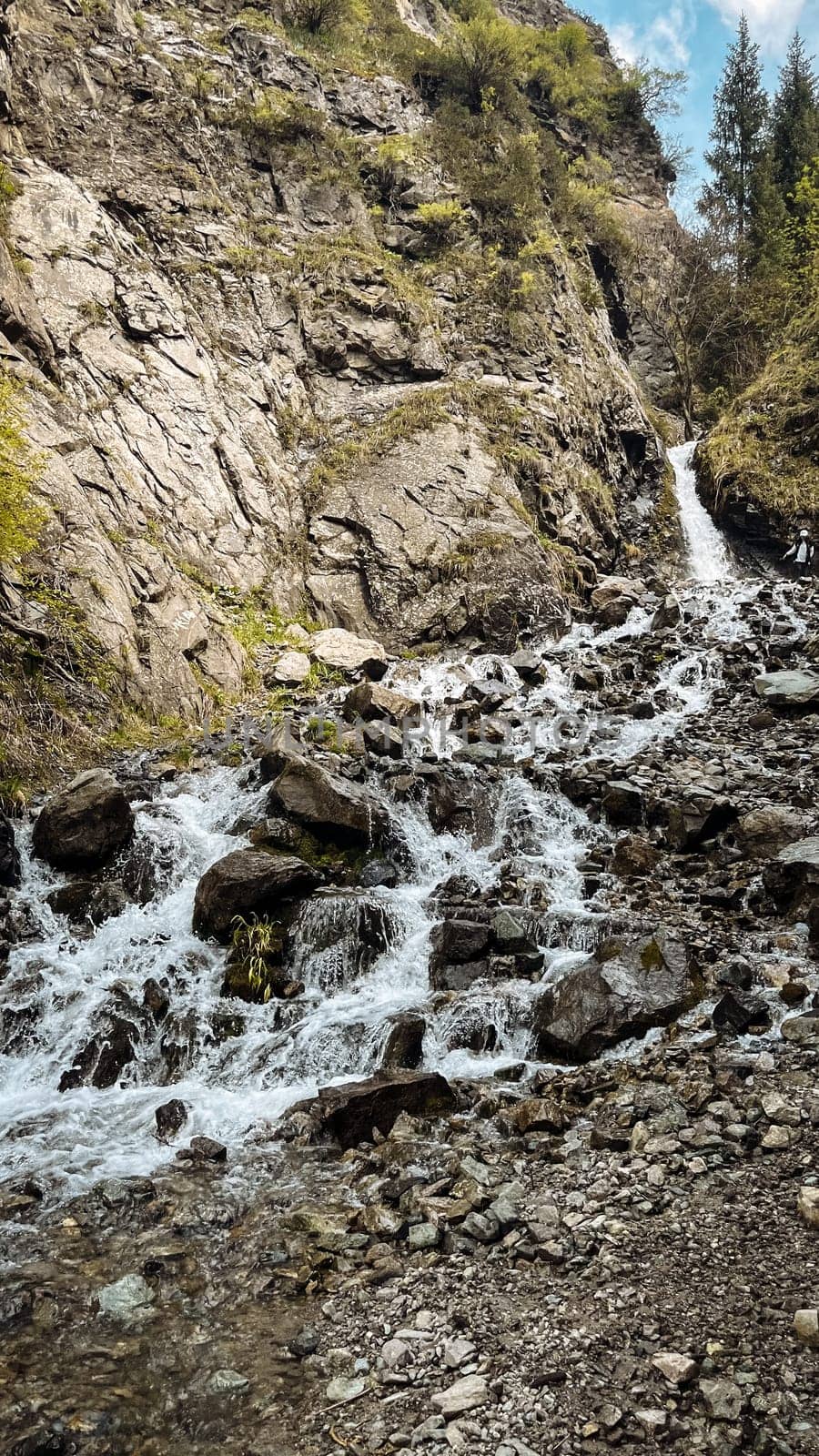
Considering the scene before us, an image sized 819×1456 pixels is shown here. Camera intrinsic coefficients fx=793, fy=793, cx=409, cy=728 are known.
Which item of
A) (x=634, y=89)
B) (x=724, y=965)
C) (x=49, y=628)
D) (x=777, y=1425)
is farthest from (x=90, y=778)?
(x=634, y=89)

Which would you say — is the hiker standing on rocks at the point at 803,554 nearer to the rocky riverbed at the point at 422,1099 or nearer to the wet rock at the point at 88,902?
the rocky riverbed at the point at 422,1099

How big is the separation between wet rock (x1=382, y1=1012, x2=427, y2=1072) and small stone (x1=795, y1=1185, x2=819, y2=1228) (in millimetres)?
4043

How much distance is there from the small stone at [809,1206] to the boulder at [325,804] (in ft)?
23.5

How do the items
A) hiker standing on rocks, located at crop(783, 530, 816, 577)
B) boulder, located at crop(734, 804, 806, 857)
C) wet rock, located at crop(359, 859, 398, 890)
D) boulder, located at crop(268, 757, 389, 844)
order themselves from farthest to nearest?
hiker standing on rocks, located at crop(783, 530, 816, 577) → boulder, located at crop(268, 757, 389, 844) → wet rock, located at crop(359, 859, 398, 890) → boulder, located at crop(734, 804, 806, 857)

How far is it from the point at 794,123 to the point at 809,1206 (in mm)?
48400

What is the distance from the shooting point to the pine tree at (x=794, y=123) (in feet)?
121

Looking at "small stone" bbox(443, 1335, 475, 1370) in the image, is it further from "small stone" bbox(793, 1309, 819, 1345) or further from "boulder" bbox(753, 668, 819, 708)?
"boulder" bbox(753, 668, 819, 708)

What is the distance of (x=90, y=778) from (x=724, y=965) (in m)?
8.32

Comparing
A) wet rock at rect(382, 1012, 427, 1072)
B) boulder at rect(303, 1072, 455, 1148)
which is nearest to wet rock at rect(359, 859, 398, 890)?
wet rock at rect(382, 1012, 427, 1072)

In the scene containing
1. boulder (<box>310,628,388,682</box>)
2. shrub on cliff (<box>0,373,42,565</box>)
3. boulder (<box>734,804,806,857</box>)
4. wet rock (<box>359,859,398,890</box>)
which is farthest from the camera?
boulder (<box>310,628,388,682</box>)

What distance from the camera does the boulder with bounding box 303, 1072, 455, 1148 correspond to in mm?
A: 6820

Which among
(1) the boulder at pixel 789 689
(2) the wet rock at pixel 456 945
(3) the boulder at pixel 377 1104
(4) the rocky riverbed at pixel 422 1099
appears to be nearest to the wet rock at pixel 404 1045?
(4) the rocky riverbed at pixel 422 1099

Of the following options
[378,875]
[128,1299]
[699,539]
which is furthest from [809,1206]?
[699,539]

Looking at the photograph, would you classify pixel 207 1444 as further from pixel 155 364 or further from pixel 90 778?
pixel 155 364
